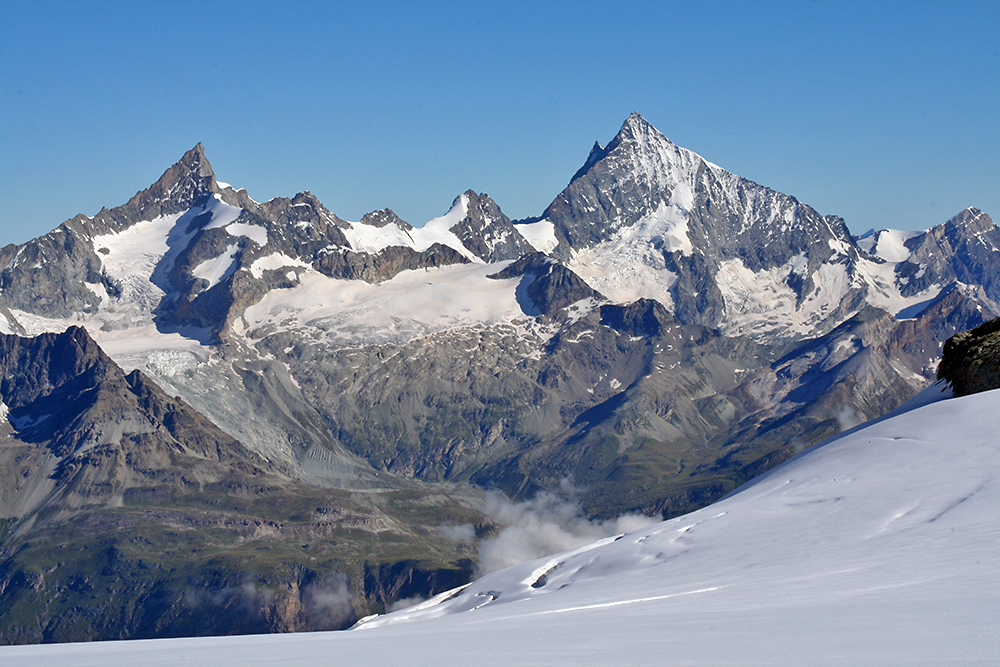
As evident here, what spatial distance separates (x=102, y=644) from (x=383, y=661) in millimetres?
12823

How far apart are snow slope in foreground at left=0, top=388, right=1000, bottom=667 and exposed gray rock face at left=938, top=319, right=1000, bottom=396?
5293 mm

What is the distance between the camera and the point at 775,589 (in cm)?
3403

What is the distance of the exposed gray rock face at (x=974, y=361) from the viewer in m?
55.8

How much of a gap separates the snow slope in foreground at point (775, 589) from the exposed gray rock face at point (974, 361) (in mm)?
5293

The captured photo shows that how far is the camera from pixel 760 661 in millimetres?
22938

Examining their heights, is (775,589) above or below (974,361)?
below

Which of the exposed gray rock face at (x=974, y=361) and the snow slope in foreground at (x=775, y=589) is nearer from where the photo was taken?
the snow slope in foreground at (x=775, y=589)

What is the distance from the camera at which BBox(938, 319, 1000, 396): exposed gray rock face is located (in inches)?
2196

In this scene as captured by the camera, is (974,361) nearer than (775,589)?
No

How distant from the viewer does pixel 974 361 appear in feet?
187

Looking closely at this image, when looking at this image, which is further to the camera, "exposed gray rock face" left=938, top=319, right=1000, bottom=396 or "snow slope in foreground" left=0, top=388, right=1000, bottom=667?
"exposed gray rock face" left=938, top=319, right=1000, bottom=396

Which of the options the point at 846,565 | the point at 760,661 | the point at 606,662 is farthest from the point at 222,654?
the point at 846,565

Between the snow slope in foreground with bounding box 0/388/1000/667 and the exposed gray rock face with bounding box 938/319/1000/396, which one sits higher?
the exposed gray rock face with bounding box 938/319/1000/396

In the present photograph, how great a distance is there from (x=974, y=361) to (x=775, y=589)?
28.2 meters
